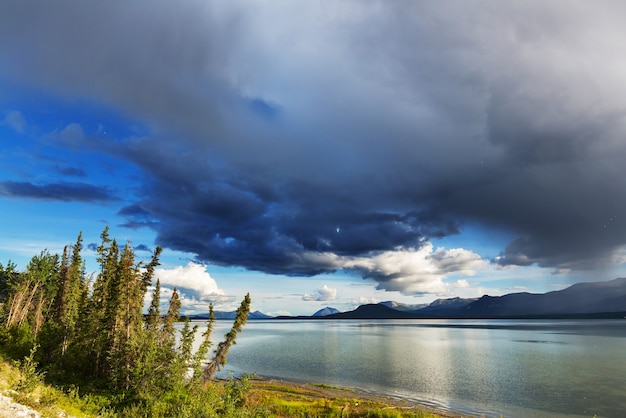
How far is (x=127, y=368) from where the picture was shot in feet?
136

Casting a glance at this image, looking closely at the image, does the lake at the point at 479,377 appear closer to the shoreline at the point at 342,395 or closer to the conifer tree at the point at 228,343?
the shoreline at the point at 342,395

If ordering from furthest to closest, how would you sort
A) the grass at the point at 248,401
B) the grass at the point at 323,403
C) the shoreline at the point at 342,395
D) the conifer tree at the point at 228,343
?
1. the conifer tree at the point at 228,343
2. the shoreline at the point at 342,395
3. the grass at the point at 323,403
4. the grass at the point at 248,401

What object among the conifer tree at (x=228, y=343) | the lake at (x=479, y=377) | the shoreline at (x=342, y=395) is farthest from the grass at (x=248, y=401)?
the lake at (x=479, y=377)

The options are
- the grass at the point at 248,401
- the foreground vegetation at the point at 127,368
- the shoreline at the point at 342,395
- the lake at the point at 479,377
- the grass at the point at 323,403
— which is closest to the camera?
the grass at the point at 248,401

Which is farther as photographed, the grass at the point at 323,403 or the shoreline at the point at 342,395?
the shoreline at the point at 342,395

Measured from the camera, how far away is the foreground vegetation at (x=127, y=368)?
3338cm

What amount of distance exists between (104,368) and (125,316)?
7056 millimetres

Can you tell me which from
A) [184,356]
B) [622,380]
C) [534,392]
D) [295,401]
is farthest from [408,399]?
[622,380]

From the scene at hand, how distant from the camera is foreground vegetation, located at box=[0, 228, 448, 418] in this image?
109 ft

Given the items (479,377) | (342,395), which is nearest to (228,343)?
(342,395)

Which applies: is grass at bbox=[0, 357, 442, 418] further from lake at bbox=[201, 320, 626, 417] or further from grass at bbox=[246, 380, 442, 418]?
lake at bbox=[201, 320, 626, 417]

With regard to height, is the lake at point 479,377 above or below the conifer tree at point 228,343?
below

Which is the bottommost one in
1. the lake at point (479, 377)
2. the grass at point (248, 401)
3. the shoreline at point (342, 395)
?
the lake at point (479, 377)

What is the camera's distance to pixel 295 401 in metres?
52.6
